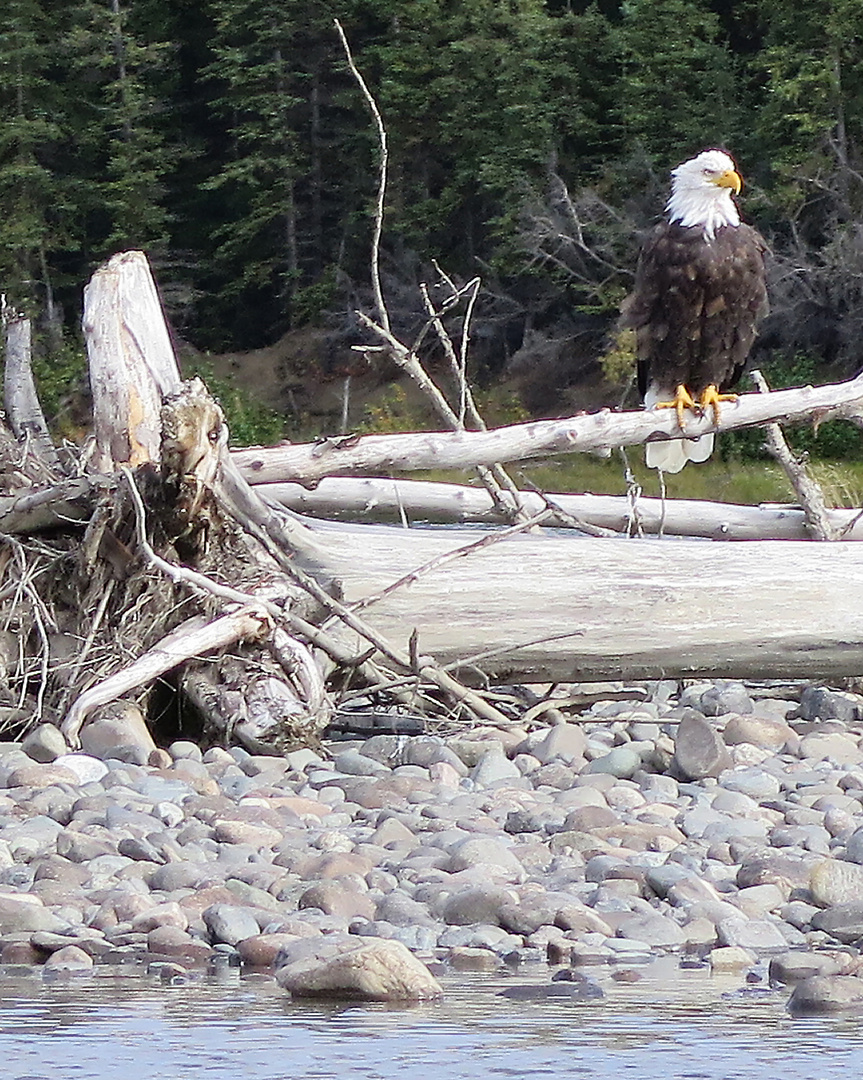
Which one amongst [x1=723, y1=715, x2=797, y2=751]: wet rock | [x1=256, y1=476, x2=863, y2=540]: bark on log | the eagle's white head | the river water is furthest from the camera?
the eagle's white head

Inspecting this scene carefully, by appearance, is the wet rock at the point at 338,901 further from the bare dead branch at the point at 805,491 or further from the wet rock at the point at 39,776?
the bare dead branch at the point at 805,491

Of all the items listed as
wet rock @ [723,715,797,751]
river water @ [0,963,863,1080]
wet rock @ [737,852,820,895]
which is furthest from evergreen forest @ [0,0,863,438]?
river water @ [0,963,863,1080]

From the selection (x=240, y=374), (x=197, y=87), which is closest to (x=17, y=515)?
(x=240, y=374)

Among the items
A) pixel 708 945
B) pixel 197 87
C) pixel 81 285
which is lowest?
pixel 708 945

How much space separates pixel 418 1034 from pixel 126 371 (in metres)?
3.37

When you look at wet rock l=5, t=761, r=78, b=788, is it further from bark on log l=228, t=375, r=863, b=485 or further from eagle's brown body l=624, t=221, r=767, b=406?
eagle's brown body l=624, t=221, r=767, b=406

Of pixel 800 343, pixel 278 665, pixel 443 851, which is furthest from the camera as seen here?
pixel 800 343

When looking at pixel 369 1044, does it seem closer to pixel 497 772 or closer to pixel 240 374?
pixel 497 772

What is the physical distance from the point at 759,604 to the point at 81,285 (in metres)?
32.1

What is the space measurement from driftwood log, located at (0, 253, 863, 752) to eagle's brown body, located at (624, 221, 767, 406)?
1271 millimetres

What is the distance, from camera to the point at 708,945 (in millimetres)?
3742

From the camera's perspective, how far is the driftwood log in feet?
18.6

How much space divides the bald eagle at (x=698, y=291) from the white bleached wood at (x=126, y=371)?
2.25 m

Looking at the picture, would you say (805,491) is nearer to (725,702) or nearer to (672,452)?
(672,452)
